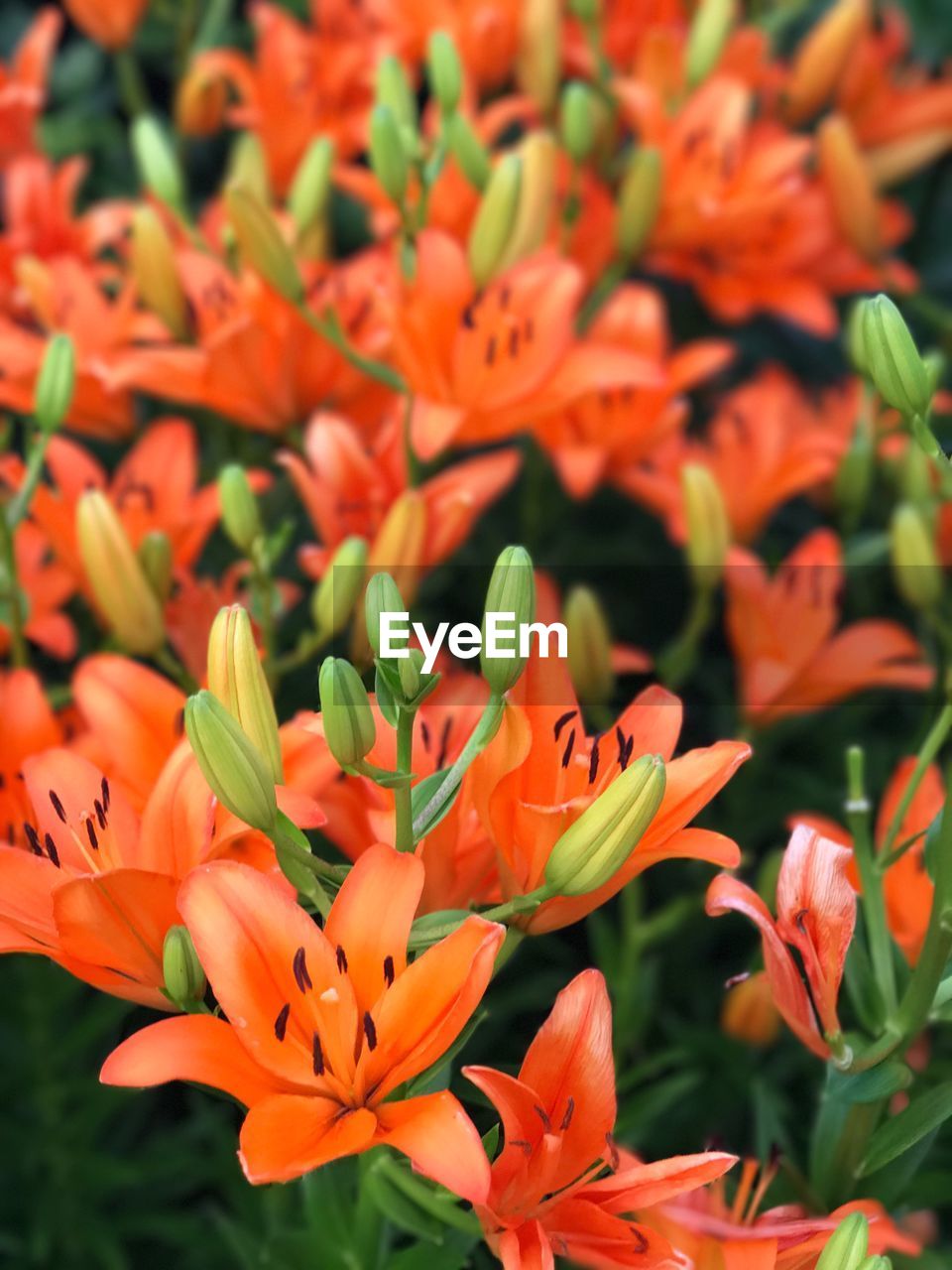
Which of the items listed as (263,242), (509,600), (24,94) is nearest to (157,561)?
(263,242)

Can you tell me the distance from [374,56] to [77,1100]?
2.72 ft

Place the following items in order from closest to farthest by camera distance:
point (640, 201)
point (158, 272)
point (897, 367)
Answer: point (897, 367)
point (158, 272)
point (640, 201)

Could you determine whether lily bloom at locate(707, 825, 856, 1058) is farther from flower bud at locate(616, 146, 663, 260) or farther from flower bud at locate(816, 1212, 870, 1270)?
flower bud at locate(616, 146, 663, 260)

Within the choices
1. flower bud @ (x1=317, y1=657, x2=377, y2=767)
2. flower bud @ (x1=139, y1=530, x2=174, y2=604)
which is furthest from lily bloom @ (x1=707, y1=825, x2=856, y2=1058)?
flower bud @ (x1=139, y1=530, x2=174, y2=604)

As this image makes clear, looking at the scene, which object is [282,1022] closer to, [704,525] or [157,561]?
[157,561]

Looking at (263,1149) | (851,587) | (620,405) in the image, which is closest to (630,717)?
(263,1149)

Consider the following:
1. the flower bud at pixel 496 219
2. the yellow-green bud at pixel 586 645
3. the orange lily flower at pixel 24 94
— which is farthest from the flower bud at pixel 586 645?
the orange lily flower at pixel 24 94

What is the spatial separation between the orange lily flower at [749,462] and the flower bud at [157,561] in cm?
36

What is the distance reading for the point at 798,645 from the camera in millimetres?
945

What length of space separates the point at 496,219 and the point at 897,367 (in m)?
0.36

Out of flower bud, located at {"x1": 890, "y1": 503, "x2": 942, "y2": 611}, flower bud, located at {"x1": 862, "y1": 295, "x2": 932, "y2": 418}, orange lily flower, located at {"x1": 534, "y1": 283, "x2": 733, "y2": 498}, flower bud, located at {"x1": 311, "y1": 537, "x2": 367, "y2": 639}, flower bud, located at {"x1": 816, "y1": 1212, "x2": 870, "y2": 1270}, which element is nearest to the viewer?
flower bud, located at {"x1": 816, "y1": 1212, "x2": 870, "y2": 1270}

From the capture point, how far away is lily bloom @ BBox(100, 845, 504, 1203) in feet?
1.77

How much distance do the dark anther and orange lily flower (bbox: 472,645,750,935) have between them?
4.0 inches

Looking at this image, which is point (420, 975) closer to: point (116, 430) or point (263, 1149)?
point (263, 1149)
